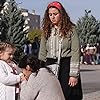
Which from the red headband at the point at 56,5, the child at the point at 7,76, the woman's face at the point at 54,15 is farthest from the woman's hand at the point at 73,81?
the red headband at the point at 56,5

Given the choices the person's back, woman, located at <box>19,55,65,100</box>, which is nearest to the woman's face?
woman, located at <box>19,55,65,100</box>

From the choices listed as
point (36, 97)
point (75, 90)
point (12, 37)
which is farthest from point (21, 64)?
point (12, 37)

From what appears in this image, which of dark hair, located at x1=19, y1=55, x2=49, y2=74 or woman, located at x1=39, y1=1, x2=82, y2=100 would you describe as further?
woman, located at x1=39, y1=1, x2=82, y2=100

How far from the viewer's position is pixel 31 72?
217 inches

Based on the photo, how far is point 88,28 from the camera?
54906mm

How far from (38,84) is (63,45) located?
1028 millimetres

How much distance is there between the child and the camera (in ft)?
20.3

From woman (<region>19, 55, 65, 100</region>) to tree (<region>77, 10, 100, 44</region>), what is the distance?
4813 centimetres

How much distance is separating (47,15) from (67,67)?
2.17 ft

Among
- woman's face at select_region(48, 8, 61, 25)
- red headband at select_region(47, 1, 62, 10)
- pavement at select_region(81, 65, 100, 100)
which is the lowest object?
pavement at select_region(81, 65, 100, 100)

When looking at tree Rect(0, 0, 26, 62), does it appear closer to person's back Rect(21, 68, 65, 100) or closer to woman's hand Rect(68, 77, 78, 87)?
woman's hand Rect(68, 77, 78, 87)

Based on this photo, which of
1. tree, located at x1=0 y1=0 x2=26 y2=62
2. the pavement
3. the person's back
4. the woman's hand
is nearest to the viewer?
the person's back

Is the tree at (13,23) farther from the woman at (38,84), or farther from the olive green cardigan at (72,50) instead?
the woman at (38,84)

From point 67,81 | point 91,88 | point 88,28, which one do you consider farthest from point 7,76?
point 88,28
